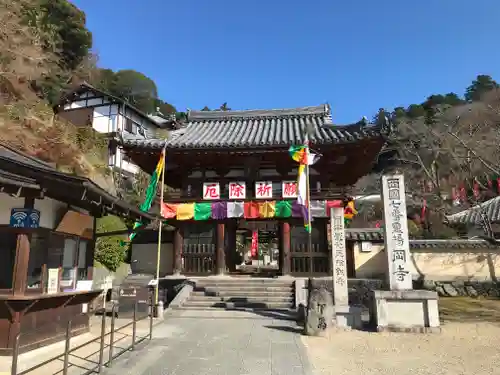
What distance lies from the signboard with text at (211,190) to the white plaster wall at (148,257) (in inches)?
136

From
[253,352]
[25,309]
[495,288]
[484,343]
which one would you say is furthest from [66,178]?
[495,288]

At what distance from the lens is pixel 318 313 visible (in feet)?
31.0

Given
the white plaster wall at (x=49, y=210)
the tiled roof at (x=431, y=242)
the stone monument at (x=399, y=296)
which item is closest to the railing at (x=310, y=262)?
the tiled roof at (x=431, y=242)

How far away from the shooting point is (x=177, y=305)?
13367mm

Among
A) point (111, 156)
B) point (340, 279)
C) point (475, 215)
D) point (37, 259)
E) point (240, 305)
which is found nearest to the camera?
point (37, 259)

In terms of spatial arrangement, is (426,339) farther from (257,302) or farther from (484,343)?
(257,302)

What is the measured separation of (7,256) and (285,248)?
11280 millimetres

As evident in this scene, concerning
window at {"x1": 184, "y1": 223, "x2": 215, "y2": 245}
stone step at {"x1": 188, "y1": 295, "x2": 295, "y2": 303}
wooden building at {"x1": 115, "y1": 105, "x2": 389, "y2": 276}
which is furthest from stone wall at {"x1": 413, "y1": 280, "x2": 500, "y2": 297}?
window at {"x1": 184, "y1": 223, "x2": 215, "y2": 245}

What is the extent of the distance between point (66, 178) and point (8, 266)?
2102 mm

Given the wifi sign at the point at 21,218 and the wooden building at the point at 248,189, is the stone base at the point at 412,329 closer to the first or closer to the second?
the wooden building at the point at 248,189

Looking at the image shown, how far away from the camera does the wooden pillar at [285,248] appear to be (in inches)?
631

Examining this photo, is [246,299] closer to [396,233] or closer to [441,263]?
[396,233]

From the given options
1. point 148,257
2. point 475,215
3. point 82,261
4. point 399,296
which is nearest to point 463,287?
point 475,215

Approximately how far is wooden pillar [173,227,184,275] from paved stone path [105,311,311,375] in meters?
5.17
